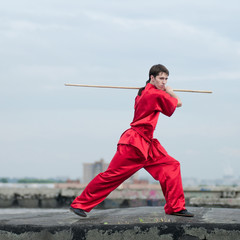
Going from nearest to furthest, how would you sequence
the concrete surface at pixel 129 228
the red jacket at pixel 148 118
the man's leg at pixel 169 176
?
the concrete surface at pixel 129 228
the red jacket at pixel 148 118
the man's leg at pixel 169 176

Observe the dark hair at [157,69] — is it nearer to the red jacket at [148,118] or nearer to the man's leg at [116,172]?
the red jacket at [148,118]

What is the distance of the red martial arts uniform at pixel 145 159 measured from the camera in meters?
5.91

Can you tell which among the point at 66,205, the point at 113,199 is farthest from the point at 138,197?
the point at 66,205

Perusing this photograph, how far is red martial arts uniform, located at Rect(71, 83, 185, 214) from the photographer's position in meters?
5.91

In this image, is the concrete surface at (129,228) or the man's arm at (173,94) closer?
the concrete surface at (129,228)

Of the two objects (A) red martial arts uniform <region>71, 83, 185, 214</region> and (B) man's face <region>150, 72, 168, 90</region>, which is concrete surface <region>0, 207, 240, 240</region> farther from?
(B) man's face <region>150, 72, 168, 90</region>

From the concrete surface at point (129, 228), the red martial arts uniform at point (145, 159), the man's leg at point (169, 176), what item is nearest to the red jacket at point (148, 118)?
the red martial arts uniform at point (145, 159)

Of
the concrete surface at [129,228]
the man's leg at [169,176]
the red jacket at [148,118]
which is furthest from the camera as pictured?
the man's leg at [169,176]

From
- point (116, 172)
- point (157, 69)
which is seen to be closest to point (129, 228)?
point (116, 172)

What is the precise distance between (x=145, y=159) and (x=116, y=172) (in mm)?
349

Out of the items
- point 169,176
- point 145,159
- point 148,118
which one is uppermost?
Result: point 148,118

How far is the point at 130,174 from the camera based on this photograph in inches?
237

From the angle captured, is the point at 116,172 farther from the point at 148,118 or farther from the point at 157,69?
the point at 157,69

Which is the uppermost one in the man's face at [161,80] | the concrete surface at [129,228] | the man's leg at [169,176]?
the man's face at [161,80]
